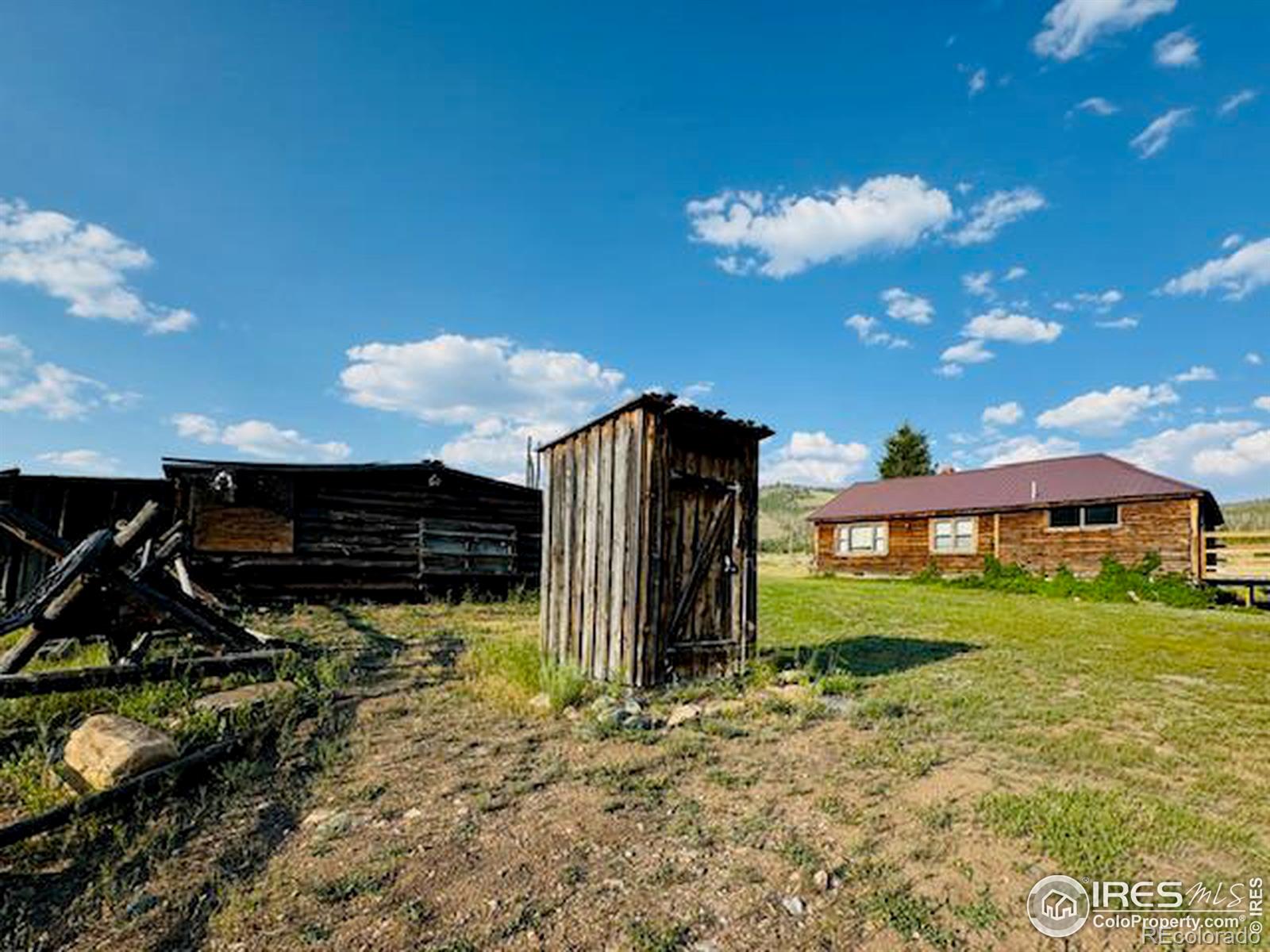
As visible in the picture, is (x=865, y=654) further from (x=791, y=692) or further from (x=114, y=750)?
(x=114, y=750)

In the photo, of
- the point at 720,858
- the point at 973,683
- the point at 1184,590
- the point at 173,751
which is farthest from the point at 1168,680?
the point at 1184,590

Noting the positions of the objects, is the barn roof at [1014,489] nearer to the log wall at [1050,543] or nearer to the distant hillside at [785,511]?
the log wall at [1050,543]

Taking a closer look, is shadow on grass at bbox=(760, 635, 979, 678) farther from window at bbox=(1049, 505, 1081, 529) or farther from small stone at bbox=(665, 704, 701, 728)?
window at bbox=(1049, 505, 1081, 529)

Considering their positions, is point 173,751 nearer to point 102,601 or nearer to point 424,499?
point 102,601

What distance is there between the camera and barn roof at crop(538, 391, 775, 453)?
7750 millimetres

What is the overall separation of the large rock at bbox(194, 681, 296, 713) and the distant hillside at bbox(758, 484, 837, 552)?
212 feet

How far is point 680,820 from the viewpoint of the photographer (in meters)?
4.39

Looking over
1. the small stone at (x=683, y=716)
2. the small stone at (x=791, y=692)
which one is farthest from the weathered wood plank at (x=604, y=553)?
the small stone at (x=791, y=692)

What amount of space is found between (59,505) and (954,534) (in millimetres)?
31645

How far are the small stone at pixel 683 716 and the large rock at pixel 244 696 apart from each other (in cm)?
418

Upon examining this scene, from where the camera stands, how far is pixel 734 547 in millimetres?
8852

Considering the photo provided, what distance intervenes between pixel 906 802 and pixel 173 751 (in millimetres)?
5701

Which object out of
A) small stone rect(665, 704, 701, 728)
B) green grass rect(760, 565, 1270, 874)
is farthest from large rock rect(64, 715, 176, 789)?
green grass rect(760, 565, 1270, 874)

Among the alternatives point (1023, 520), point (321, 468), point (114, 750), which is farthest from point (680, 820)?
point (1023, 520)
